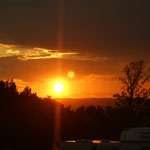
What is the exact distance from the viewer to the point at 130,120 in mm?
39219

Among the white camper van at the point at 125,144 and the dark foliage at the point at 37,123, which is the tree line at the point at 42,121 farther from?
the white camper van at the point at 125,144

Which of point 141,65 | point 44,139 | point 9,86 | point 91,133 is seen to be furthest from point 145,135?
point 141,65

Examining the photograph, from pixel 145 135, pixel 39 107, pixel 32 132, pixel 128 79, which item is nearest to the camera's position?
pixel 145 135

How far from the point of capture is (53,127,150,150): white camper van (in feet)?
45.8

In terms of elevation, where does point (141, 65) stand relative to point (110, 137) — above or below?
above

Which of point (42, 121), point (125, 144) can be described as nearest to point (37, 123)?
point (42, 121)

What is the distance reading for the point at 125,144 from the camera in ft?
47.5

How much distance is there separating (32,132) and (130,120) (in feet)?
50.0

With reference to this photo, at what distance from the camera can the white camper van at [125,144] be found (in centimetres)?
1395

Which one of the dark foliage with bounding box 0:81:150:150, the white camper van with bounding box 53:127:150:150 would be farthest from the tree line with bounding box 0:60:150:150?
the white camper van with bounding box 53:127:150:150

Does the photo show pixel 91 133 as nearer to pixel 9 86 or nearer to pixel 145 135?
pixel 9 86

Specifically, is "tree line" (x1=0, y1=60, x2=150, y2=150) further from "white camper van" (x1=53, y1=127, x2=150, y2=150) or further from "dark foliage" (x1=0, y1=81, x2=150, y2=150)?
"white camper van" (x1=53, y1=127, x2=150, y2=150)

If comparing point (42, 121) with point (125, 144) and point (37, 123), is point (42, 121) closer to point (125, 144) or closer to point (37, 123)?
point (37, 123)

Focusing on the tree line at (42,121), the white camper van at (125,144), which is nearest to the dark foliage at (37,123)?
the tree line at (42,121)
